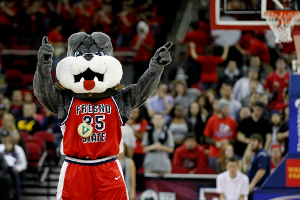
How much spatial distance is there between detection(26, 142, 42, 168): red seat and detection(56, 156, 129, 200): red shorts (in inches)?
201

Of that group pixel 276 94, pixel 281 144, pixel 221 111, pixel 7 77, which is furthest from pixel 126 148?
pixel 7 77

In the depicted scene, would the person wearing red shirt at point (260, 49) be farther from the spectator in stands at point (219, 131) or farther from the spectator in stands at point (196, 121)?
the spectator in stands at point (219, 131)

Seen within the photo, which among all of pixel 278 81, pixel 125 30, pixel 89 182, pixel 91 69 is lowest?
Result: pixel 89 182

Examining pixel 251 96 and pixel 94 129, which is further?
pixel 251 96

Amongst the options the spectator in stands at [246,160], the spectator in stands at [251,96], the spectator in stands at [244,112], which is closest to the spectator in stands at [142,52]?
the spectator in stands at [251,96]

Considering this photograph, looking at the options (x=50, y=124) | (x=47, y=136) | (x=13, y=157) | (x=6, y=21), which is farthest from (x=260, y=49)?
(x=6, y=21)

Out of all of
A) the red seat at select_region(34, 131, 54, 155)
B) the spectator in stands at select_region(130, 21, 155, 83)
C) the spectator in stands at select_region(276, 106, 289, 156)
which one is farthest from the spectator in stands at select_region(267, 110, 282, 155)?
the spectator in stands at select_region(130, 21, 155, 83)

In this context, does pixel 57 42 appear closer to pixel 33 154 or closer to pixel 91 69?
pixel 33 154

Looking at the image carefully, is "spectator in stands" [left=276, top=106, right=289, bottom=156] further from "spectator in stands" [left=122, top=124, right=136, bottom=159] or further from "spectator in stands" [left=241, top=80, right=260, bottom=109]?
"spectator in stands" [left=122, top=124, right=136, bottom=159]

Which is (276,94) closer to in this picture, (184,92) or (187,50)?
(184,92)

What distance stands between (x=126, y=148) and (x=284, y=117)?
2649 mm

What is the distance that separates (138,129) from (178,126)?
2.17ft

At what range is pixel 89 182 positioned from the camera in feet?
16.3

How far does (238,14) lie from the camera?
8.12 m
